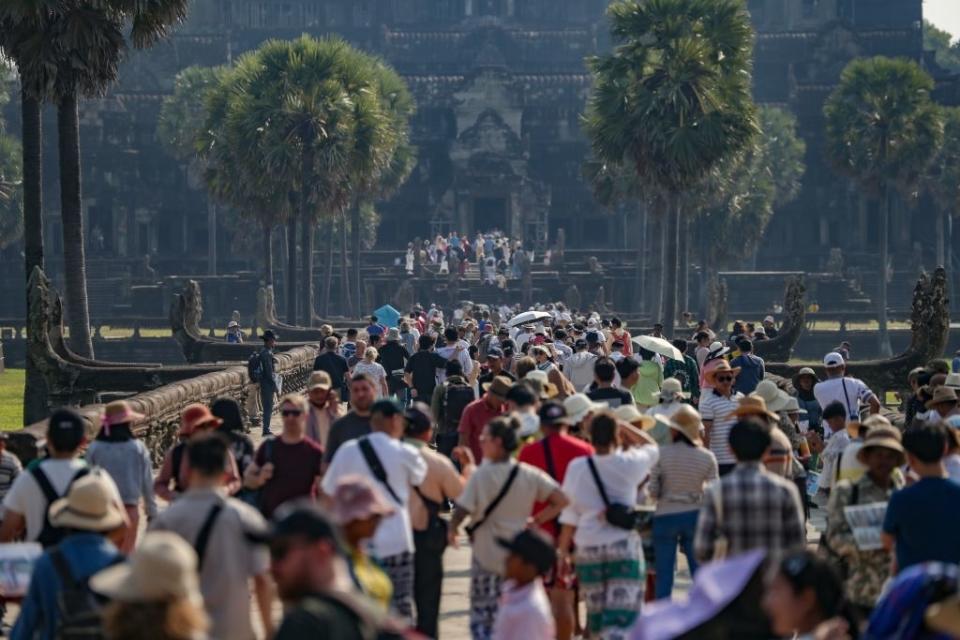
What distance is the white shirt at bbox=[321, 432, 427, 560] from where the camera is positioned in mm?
11344

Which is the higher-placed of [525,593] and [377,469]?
[377,469]

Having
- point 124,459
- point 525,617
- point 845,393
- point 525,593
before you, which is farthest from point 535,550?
point 845,393

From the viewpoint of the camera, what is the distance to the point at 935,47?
463ft

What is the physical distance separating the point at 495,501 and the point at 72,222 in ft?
69.9

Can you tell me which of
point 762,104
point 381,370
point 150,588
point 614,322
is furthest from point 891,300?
point 150,588

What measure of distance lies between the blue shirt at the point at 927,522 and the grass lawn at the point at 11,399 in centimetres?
2304

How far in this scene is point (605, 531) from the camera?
12.1 meters

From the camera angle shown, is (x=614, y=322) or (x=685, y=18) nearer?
(x=614, y=322)

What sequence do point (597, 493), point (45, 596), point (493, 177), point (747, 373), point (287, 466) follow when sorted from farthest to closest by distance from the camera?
point (493, 177) → point (747, 373) → point (287, 466) → point (597, 493) → point (45, 596)

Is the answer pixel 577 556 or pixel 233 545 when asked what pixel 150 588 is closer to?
pixel 233 545

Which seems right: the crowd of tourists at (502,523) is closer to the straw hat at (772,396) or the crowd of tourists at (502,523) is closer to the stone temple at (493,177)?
the straw hat at (772,396)

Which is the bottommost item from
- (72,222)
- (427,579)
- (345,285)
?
(345,285)

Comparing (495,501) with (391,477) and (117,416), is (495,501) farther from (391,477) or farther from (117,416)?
(117,416)

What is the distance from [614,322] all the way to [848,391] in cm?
1029
